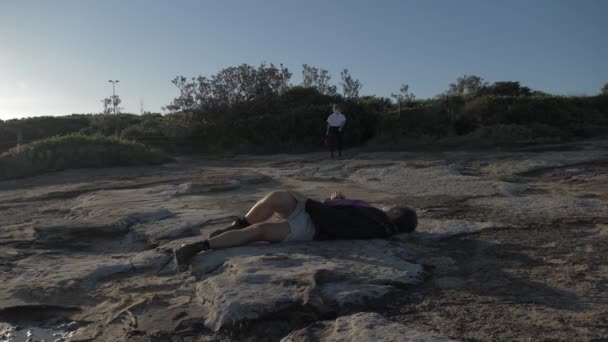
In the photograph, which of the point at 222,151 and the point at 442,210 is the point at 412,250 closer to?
the point at 442,210

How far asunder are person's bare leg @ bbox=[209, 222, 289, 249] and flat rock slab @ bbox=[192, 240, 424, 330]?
2.4 inches

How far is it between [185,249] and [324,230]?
Answer: 34.5 inches

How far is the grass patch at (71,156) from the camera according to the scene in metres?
11.4

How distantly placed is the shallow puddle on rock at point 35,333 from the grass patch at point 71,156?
369 inches

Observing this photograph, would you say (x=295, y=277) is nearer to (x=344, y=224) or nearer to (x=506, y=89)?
(x=344, y=224)

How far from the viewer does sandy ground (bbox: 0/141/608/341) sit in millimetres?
2383

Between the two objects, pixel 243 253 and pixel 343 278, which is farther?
pixel 243 253

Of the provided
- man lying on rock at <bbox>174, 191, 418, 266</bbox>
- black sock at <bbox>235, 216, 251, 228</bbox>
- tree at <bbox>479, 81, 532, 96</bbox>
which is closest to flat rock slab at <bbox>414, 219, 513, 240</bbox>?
man lying on rock at <bbox>174, 191, 418, 266</bbox>

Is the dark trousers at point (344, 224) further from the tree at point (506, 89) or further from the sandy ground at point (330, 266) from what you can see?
the tree at point (506, 89)

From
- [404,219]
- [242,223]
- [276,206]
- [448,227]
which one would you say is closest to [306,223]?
[276,206]

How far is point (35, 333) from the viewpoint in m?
2.60

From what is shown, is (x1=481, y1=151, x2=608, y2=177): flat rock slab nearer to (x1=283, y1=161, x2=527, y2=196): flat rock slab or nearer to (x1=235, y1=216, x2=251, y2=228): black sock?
(x1=283, y1=161, x2=527, y2=196): flat rock slab

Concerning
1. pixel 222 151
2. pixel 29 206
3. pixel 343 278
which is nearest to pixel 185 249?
pixel 343 278

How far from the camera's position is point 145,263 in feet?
11.5
